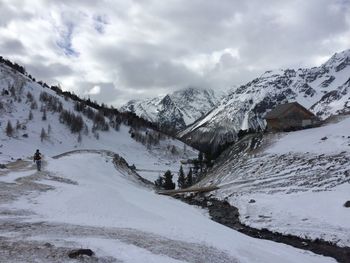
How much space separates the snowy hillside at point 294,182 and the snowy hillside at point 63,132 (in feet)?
190

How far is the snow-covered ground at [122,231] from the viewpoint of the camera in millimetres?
18281

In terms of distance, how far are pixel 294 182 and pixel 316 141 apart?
554 inches

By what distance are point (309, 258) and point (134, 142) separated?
5737 inches

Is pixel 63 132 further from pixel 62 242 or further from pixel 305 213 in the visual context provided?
pixel 62 242

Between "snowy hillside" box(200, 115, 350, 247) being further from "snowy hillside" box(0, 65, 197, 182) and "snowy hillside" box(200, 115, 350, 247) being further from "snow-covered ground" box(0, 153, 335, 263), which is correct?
"snowy hillside" box(0, 65, 197, 182)

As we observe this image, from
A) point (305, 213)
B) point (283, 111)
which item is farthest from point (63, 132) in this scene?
point (305, 213)

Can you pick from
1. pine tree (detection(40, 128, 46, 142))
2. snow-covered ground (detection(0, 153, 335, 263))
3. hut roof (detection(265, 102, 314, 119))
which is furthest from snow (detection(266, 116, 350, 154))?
pine tree (detection(40, 128, 46, 142))

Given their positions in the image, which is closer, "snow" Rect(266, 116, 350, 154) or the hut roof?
"snow" Rect(266, 116, 350, 154)

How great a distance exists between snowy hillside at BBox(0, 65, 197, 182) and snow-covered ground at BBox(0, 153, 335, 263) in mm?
76359

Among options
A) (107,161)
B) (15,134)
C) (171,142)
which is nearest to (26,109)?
(15,134)

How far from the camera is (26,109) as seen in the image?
142000 mm

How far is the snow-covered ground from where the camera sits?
18281 mm

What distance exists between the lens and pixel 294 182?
43156 mm

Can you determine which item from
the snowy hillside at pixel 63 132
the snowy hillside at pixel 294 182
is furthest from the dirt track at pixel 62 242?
the snowy hillside at pixel 63 132
